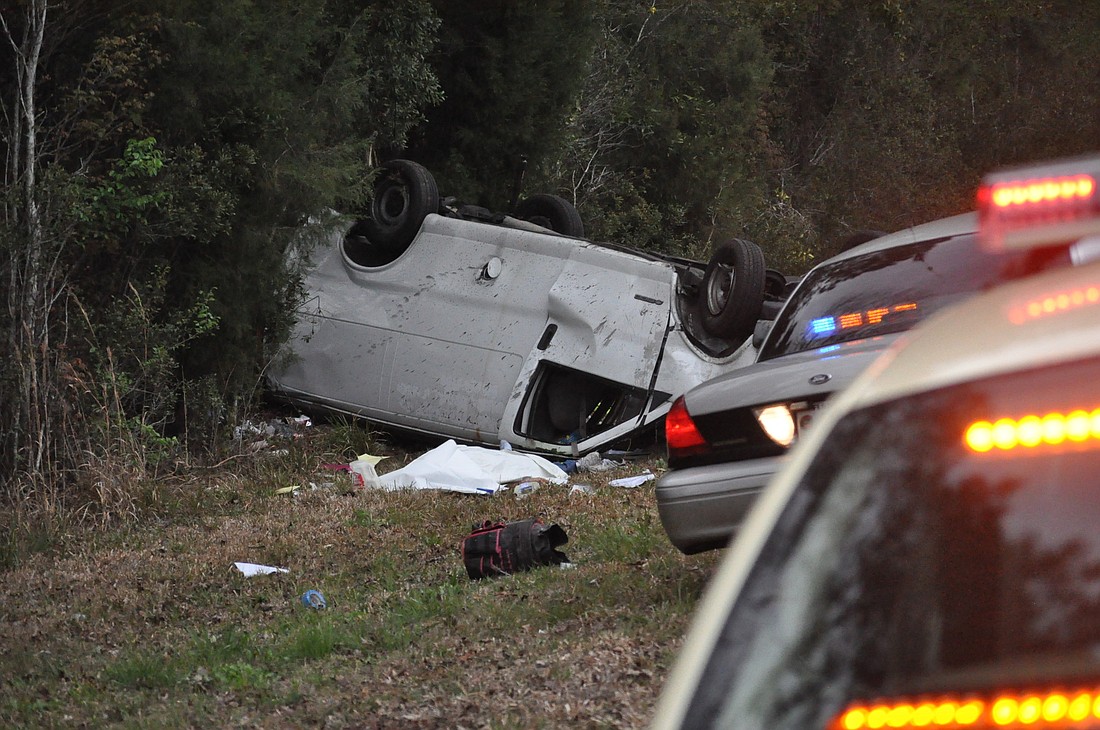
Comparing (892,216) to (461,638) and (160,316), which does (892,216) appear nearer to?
(160,316)

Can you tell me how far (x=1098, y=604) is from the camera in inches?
54.8

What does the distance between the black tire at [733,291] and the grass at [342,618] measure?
1.76 meters

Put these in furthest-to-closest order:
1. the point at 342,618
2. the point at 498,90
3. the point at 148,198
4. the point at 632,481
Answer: the point at 498,90 < the point at 148,198 < the point at 632,481 < the point at 342,618

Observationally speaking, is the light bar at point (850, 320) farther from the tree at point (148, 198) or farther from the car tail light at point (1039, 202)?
the tree at point (148, 198)

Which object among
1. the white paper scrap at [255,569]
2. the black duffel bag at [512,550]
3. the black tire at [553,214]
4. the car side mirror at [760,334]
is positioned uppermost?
the black tire at [553,214]

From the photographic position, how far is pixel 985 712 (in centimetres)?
136

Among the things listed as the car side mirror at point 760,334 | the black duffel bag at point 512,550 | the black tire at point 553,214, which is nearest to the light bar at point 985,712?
the car side mirror at point 760,334

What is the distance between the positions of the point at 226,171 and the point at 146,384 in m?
1.75

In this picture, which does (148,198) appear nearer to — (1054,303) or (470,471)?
(470,471)

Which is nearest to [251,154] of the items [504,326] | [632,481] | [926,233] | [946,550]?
[504,326]

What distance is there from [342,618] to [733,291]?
15.4ft

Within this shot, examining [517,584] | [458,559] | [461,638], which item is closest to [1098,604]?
[461,638]

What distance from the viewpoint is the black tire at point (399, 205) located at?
1168cm

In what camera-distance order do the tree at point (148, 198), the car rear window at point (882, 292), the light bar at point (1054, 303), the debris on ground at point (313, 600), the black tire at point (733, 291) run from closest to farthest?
the light bar at point (1054, 303)
the car rear window at point (882, 292)
the debris on ground at point (313, 600)
the tree at point (148, 198)
the black tire at point (733, 291)
